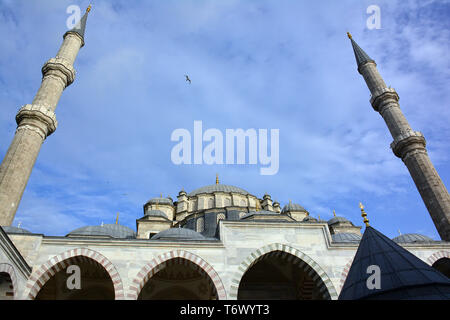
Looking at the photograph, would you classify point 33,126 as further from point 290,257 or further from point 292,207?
point 292,207

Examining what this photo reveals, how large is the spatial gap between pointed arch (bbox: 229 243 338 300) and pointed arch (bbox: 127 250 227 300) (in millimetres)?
491

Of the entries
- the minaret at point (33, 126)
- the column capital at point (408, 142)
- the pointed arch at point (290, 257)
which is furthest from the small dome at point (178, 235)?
the column capital at point (408, 142)

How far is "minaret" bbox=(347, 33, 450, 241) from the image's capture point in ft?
55.0

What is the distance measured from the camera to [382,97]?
21.0m

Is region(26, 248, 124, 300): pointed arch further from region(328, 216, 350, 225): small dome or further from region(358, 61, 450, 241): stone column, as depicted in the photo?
region(328, 216, 350, 225): small dome

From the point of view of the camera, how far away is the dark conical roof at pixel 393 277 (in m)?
4.32

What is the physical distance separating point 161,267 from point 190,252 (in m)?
1.14

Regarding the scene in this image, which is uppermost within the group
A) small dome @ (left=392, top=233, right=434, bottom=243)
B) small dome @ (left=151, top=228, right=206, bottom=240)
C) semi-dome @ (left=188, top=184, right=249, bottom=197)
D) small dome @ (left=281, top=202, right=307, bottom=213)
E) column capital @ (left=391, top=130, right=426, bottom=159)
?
semi-dome @ (left=188, top=184, right=249, bottom=197)

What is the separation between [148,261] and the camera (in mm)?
11367

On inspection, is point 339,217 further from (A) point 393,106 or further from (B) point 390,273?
(B) point 390,273

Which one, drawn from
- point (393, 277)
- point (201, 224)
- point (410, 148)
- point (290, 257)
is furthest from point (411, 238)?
point (393, 277)

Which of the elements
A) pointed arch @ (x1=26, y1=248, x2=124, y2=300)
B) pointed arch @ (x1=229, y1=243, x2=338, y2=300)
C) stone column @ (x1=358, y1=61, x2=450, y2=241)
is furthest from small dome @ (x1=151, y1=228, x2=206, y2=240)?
stone column @ (x1=358, y1=61, x2=450, y2=241)

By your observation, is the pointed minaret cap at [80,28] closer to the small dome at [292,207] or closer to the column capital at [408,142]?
the small dome at [292,207]

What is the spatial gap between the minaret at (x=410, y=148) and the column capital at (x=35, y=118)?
1957 centimetres
